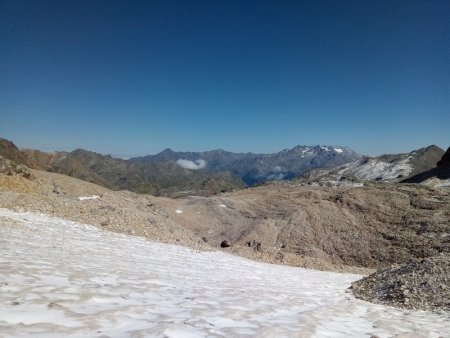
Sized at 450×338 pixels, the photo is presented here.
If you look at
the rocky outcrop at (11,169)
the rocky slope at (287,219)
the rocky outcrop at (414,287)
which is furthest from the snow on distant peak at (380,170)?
the rocky outcrop at (414,287)

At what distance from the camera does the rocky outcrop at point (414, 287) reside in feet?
35.8

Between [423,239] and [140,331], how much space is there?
30.4 metres

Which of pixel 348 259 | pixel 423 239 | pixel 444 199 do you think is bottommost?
pixel 348 259

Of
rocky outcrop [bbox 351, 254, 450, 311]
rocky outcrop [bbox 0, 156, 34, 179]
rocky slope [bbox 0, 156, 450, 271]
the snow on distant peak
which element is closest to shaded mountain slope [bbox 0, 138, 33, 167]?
rocky slope [bbox 0, 156, 450, 271]

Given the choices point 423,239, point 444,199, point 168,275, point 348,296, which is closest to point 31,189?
point 168,275

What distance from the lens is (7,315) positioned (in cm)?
496

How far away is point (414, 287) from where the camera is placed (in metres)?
12.1

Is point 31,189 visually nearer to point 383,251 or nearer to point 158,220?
point 158,220

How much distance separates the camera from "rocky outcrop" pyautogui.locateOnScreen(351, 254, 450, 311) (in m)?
10.9

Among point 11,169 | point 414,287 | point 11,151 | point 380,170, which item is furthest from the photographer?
point 380,170

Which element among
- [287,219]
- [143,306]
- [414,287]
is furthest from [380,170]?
[143,306]

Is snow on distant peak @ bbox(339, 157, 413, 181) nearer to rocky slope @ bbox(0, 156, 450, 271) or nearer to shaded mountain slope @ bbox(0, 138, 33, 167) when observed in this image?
rocky slope @ bbox(0, 156, 450, 271)

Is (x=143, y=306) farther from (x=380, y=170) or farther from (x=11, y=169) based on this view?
(x=380, y=170)

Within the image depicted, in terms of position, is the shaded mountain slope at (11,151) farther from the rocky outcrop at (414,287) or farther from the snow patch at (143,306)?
the rocky outcrop at (414,287)
